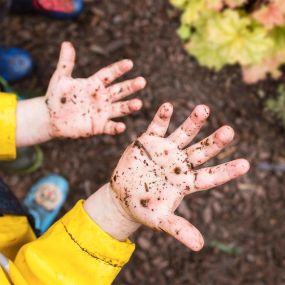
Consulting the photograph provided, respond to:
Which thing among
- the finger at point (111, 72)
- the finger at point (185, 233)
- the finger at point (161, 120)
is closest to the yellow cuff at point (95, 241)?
the finger at point (185, 233)

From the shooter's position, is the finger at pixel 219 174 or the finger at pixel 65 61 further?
the finger at pixel 65 61

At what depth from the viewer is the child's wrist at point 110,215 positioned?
1423 millimetres

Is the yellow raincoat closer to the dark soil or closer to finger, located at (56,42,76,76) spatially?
finger, located at (56,42,76,76)

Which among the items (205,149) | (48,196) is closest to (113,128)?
(205,149)

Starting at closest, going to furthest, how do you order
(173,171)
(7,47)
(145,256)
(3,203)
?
(173,171), (3,203), (145,256), (7,47)

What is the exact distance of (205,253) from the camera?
7.72 ft

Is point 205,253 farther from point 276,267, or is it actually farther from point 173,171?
point 173,171

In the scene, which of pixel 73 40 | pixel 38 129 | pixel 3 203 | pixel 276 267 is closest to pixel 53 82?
pixel 38 129

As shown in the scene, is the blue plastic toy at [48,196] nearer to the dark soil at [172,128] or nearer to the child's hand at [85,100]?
the dark soil at [172,128]

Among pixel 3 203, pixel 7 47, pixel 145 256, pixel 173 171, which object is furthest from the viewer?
pixel 7 47

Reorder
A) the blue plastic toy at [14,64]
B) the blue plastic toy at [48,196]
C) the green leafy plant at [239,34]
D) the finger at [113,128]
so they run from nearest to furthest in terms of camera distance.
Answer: the finger at [113,128] < the green leafy plant at [239,34] < the blue plastic toy at [48,196] < the blue plastic toy at [14,64]

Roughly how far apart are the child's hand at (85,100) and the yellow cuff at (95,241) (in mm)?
276

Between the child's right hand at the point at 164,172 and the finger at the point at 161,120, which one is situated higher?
the finger at the point at 161,120

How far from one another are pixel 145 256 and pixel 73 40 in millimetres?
1137
